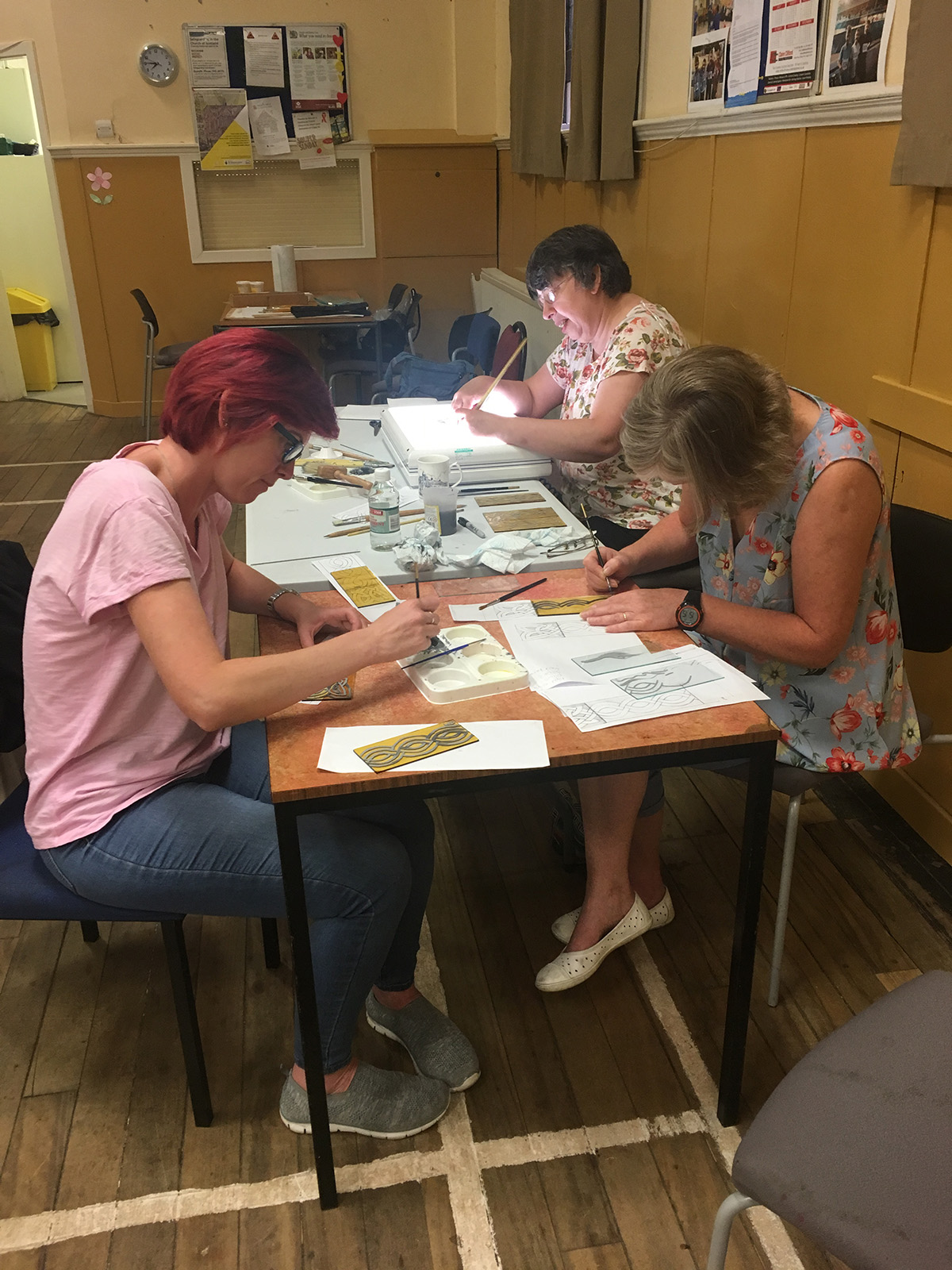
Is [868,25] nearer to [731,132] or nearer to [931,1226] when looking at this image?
[731,132]

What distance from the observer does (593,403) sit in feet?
8.09

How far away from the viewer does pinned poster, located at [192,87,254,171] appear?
591 centimetres

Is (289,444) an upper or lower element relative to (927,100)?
lower

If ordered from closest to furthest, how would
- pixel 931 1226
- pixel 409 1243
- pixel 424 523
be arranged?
pixel 931 1226
pixel 409 1243
pixel 424 523

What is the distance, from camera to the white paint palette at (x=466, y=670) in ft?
4.85

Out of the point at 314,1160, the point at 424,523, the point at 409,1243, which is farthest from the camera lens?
the point at 424,523

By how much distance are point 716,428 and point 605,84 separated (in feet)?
8.83

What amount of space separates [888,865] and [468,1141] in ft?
3.89

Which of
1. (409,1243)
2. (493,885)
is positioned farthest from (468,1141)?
(493,885)

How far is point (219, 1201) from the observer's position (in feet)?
5.06

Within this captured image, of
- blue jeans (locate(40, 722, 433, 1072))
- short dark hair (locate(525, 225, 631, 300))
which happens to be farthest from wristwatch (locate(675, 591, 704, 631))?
short dark hair (locate(525, 225, 631, 300))

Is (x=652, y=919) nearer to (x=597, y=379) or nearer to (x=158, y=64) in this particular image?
(x=597, y=379)

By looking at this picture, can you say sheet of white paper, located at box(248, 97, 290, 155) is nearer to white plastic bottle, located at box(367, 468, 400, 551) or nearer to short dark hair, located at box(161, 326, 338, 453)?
white plastic bottle, located at box(367, 468, 400, 551)

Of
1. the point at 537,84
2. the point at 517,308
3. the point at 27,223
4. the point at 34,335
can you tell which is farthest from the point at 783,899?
the point at 27,223
